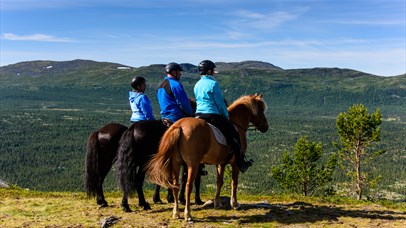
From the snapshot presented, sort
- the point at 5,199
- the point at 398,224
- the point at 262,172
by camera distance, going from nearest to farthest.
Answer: the point at 398,224, the point at 5,199, the point at 262,172

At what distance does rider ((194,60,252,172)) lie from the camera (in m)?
11.1

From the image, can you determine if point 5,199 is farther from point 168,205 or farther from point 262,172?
point 262,172

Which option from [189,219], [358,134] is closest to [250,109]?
[189,219]

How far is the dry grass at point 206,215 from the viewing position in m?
10.3

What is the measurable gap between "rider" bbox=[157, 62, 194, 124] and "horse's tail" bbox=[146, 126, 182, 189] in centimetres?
153

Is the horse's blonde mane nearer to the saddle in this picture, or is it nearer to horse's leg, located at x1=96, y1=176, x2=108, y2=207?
the saddle

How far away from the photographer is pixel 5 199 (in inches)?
583

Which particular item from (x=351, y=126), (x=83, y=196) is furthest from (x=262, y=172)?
(x=83, y=196)

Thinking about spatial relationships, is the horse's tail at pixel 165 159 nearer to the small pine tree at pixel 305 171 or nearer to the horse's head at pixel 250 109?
the horse's head at pixel 250 109

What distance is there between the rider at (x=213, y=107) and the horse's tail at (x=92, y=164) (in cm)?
374

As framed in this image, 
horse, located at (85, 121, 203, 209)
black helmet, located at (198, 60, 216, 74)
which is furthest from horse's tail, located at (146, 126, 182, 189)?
black helmet, located at (198, 60, 216, 74)

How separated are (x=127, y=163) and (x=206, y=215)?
9.64 feet

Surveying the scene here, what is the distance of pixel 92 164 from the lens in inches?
480

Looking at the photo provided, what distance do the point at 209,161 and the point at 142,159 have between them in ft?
7.04
